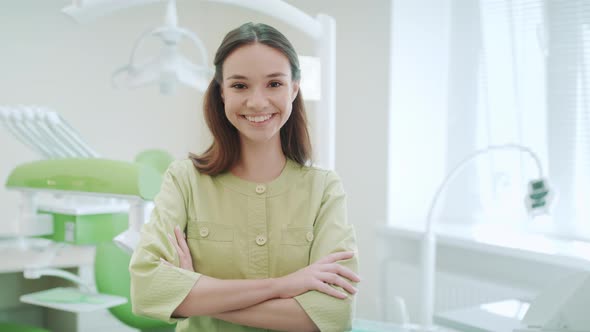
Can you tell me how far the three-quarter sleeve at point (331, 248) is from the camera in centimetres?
119

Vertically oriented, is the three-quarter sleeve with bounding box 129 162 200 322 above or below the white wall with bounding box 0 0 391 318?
below

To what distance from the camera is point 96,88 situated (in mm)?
3473

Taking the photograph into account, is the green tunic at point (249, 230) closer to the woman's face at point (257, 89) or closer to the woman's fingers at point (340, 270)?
the woman's fingers at point (340, 270)

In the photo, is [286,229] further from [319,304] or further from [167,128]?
[167,128]

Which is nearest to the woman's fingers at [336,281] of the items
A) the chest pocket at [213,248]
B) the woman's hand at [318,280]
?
the woman's hand at [318,280]

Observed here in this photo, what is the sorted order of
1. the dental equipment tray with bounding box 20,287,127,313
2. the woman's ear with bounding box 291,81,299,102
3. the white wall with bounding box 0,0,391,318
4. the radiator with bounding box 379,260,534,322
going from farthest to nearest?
the white wall with bounding box 0,0,391,318 < the radiator with bounding box 379,260,534,322 < the dental equipment tray with bounding box 20,287,127,313 < the woman's ear with bounding box 291,81,299,102

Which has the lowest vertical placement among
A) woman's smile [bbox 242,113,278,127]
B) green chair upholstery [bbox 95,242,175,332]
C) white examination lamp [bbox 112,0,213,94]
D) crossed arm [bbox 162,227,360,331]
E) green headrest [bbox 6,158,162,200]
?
green chair upholstery [bbox 95,242,175,332]

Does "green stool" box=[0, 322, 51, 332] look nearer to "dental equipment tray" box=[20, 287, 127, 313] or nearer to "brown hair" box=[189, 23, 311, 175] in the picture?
"dental equipment tray" box=[20, 287, 127, 313]

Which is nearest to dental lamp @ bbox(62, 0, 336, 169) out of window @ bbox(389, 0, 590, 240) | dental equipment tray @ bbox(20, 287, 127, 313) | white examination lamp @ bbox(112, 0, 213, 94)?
white examination lamp @ bbox(112, 0, 213, 94)

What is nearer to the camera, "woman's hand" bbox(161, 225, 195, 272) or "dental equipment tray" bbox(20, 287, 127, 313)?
"woman's hand" bbox(161, 225, 195, 272)

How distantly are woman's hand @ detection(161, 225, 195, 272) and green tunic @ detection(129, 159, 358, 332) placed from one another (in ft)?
0.04

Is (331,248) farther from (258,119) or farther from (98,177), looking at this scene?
(98,177)

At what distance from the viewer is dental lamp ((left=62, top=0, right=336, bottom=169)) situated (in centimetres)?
180

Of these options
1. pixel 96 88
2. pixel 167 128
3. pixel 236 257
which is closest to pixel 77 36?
pixel 96 88
